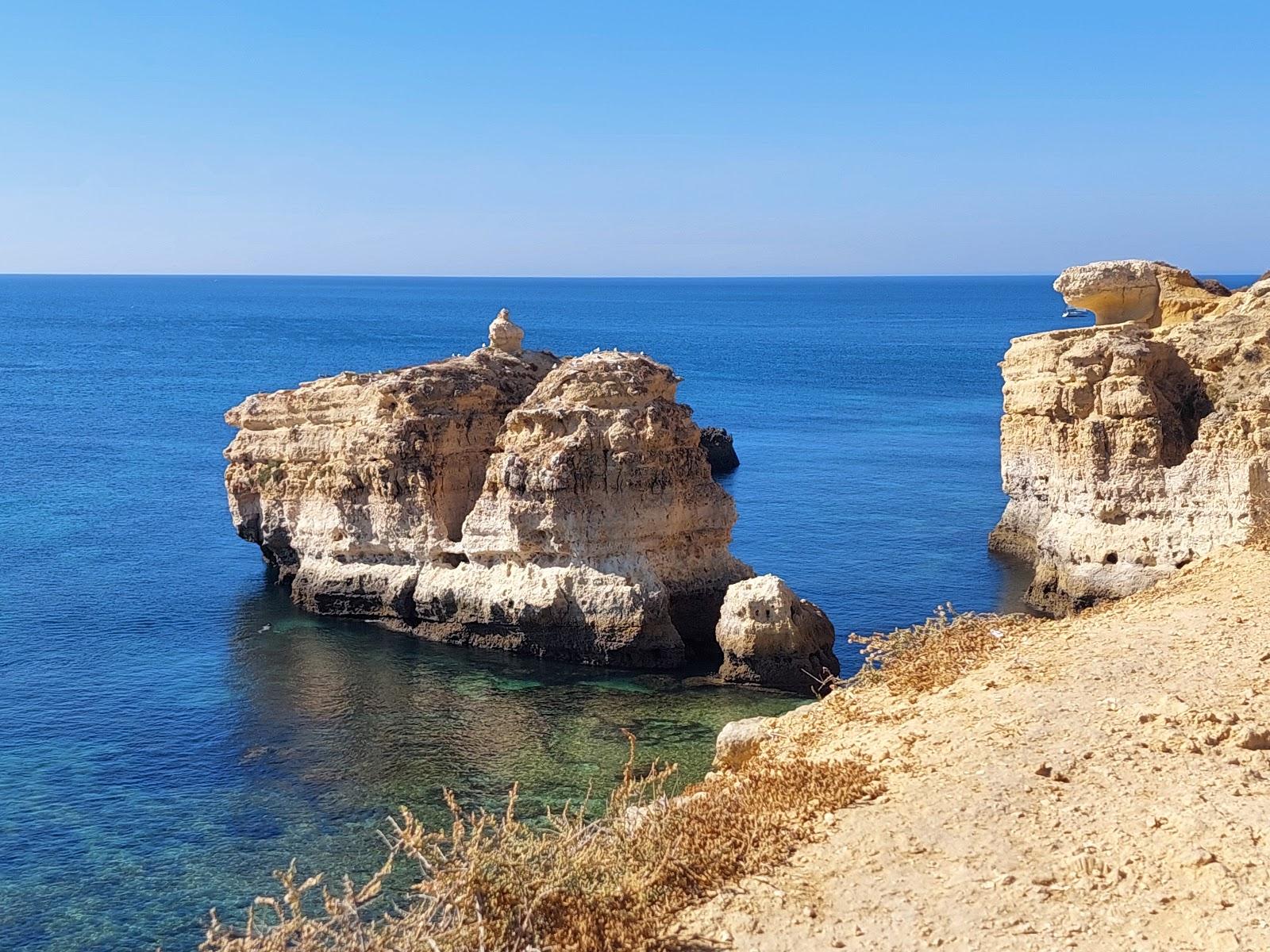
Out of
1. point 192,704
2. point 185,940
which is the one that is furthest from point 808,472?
point 185,940

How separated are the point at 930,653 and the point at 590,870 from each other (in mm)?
6080

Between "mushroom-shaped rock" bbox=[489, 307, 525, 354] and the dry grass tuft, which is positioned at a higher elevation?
"mushroom-shaped rock" bbox=[489, 307, 525, 354]

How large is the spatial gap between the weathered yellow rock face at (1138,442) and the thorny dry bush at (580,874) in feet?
72.0

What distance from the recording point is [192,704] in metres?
27.4

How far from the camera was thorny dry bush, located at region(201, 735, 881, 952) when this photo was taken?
887cm

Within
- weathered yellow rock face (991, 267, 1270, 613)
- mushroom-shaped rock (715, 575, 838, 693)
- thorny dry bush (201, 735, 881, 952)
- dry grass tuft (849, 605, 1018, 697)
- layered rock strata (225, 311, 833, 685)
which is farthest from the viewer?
weathered yellow rock face (991, 267, 1270, 613)

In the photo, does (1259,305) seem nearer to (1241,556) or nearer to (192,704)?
(1241,556)

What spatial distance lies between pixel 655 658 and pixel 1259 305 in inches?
756

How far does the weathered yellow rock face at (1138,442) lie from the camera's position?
30375 mm

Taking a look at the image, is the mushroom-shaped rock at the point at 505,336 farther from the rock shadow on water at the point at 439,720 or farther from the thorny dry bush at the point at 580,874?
the thorny dry bush at the point at 580,874

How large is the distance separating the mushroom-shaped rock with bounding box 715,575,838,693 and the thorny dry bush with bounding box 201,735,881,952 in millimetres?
16060

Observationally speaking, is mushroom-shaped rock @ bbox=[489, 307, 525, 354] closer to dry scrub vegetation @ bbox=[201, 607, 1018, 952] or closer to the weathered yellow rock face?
the weathered yellow rock face

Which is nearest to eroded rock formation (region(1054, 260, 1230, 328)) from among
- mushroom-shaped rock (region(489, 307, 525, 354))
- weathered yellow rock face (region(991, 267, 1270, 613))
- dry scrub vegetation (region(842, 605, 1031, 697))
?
weathered yellow rock face (region(991, 267, 1270, 613))

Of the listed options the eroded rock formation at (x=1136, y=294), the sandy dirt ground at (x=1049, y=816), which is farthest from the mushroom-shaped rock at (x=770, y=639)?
the eroded rock formation at (x=1136, y=294)
